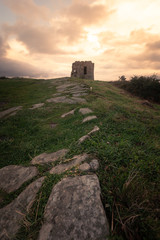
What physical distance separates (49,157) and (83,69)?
23553 millimetres

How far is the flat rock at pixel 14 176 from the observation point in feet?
6.76

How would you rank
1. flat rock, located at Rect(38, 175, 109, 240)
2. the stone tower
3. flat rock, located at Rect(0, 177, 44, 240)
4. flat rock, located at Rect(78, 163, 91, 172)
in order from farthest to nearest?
the stone tower, flat rock, located at Rect(78, 163, 91, 172), flat rock, located at Rect(0, 177, 44, 240), flat rock, located at Rect(38, 175, 109, 240)

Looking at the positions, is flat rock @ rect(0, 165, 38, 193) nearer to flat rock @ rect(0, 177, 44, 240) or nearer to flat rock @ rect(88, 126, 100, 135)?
flat rock @ rect(0, 177, 44, 240)

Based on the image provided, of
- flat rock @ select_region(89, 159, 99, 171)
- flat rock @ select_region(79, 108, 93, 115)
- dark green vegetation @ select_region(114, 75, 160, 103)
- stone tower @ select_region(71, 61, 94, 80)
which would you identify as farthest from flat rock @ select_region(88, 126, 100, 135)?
stone tower @ select_region(71, 61, 94, 80)

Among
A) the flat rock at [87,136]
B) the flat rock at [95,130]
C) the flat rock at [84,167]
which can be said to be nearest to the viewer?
the flat rock at [84,167]

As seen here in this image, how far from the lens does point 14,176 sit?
2268 mm

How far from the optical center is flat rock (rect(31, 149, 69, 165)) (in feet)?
8.18

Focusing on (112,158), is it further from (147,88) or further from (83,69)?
(83,69)

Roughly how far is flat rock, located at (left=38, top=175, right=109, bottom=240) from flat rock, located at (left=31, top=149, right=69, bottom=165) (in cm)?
85

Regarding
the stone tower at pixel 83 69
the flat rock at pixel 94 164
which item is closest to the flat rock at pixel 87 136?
the flat rock at pixel 94 164

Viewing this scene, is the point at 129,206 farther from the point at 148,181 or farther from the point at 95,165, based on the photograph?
the point at 95,165

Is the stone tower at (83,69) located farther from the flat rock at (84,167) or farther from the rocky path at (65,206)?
the flat rock at (84,167)

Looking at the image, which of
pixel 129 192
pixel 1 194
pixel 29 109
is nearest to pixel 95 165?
pixel 129 192

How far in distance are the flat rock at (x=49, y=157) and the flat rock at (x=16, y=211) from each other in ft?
1.84
